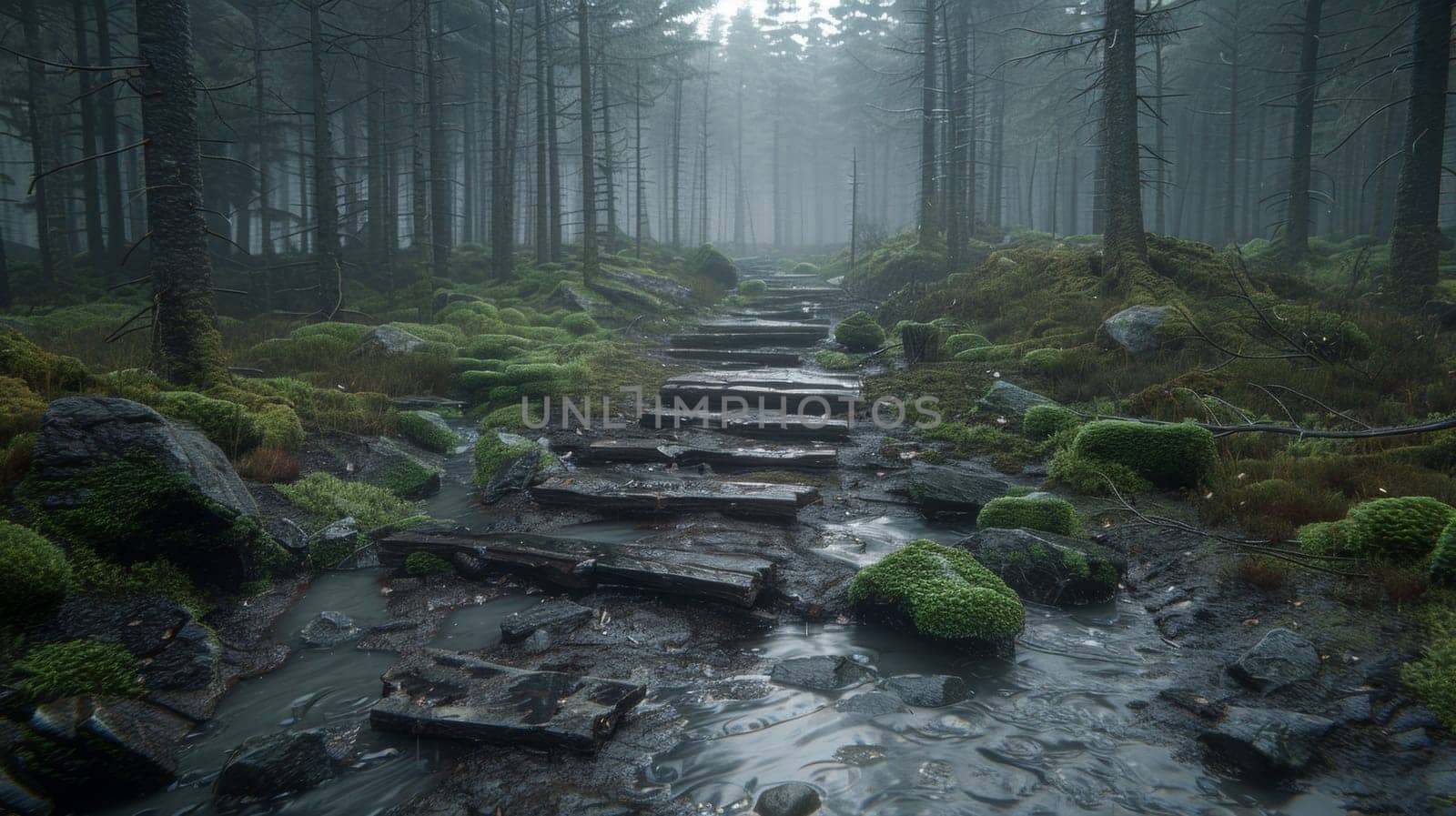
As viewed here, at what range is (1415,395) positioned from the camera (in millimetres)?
7863

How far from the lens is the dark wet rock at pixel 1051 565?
5445 millimetres

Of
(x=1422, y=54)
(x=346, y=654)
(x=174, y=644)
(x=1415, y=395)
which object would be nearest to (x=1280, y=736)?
(x=346, y=654)

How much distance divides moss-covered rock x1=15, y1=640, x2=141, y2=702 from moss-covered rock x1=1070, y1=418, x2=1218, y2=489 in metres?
8.30

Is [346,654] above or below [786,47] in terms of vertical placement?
below

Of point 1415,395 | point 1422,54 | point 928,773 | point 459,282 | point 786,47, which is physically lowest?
point 928,773

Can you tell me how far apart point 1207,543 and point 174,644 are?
7706 millimetres

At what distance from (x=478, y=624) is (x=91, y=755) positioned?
7.25ft

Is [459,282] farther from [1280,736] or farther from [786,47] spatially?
[786,47]

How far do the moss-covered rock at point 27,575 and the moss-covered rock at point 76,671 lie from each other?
10.8 inches

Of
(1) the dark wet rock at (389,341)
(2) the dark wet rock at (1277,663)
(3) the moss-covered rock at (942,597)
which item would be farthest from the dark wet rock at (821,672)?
(1) the dark wet rock at (389,341)

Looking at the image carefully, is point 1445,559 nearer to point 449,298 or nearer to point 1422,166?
point 1422,166

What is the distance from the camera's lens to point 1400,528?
4.81 meters

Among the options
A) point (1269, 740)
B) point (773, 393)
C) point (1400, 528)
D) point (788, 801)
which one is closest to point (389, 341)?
point (773, 393)

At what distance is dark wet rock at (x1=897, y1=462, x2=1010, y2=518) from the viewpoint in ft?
24.0
